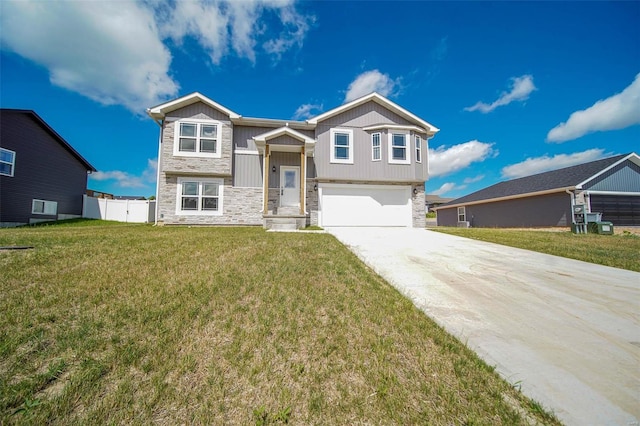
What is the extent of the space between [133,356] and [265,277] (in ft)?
6.32

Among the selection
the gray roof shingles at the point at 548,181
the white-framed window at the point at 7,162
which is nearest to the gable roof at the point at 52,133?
the white-framed window at the point at 7,162

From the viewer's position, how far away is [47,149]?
16031 mm

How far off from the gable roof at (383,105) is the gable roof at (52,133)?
663 inches

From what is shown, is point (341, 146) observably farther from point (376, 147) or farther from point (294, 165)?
point (294, 165)

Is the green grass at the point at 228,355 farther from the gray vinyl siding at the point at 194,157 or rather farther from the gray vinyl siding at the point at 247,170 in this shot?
the gray vinyl siding at the point at 247,170

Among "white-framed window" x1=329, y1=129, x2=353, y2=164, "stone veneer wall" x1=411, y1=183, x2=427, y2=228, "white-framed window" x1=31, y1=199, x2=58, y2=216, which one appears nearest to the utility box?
"stone veneer wall" x1=411, y1=183, x2=427, y2=228

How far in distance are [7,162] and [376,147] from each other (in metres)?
20.4

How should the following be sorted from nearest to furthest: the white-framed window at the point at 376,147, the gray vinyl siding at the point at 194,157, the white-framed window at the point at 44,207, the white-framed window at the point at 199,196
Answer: the gray vinyl siding at the point at 194,157 → the white-framed window at the point at 199,196 → the white-framed window at the point at 376,147 → the white-framed window at the point at 44,207

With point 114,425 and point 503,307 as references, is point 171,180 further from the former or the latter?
point 503,307

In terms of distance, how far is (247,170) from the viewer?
Answer: 1252 centimetres

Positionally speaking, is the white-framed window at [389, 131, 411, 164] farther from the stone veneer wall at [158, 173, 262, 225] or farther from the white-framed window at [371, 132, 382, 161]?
the stone veneer wall at [158, 173, 262, 225]

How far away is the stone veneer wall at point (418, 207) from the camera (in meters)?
13.0

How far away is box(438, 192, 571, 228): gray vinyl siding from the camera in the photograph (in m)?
15.6

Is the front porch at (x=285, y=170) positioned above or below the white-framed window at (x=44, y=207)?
above
